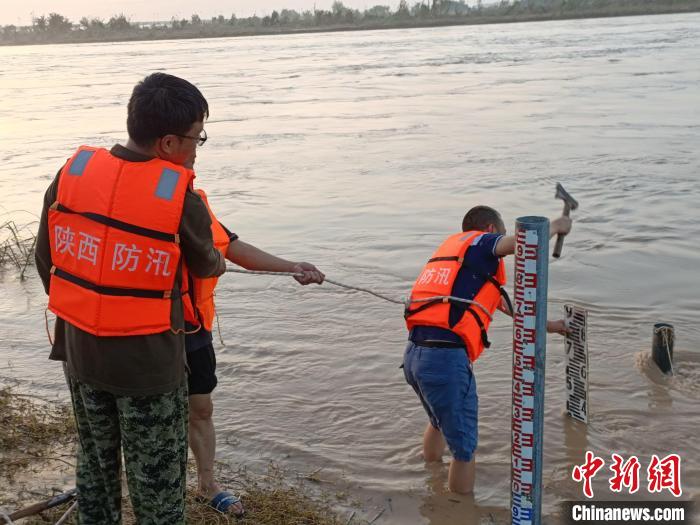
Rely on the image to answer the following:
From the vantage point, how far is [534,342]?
322cm

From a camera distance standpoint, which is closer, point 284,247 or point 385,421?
point 385,421

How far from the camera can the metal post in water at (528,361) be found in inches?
124

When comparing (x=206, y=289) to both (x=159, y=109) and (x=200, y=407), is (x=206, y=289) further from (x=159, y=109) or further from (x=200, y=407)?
(x=159, y=109)

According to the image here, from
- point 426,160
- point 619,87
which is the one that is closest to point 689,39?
point 619,87

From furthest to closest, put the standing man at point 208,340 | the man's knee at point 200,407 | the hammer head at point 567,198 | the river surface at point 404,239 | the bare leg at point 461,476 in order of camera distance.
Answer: the river surface at point 404,239
the bare leg at point 461,476
the man's knee at point 200,407
the standing man at point 208,340
the hammer head at point 567,198

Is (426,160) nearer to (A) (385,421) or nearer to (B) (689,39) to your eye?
(A) (385,421)

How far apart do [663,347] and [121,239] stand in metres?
4.53

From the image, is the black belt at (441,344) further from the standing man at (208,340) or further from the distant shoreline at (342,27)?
the distant shoreline at (342,27)

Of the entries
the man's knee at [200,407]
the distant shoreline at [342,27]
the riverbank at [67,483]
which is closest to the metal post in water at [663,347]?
the riverbank at [67,483]

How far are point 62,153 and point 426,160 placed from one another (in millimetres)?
7108

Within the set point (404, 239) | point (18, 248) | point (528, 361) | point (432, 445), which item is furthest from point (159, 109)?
point (18, 248)

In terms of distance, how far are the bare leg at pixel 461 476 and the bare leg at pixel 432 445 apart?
0.38 metres

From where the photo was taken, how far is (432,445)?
497 cm

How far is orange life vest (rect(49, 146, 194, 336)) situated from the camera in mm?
2768
